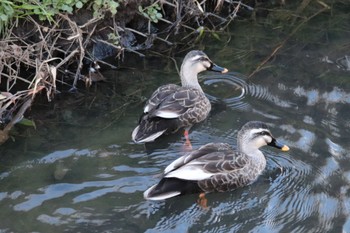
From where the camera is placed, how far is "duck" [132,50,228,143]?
709 centimetres

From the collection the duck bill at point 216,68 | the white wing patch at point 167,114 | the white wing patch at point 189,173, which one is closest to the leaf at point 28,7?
the white wing patch at point 167,114

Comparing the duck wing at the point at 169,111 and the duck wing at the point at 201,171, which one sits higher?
the duck wing at the point at 169,111

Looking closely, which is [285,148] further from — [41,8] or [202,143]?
[41,8]

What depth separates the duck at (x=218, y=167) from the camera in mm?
6137

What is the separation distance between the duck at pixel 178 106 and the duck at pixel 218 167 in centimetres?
76

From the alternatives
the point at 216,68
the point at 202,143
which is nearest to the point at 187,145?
the point at 202,143

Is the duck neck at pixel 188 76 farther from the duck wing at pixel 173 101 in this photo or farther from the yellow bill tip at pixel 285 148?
the yellow bill tip at pixel 285 148

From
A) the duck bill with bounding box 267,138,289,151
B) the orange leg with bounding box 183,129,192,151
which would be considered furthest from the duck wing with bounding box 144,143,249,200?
the orange leg with bounding box 183,129,192,151

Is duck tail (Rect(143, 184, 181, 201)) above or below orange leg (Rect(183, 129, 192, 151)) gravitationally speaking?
below

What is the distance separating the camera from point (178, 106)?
741 centimetres

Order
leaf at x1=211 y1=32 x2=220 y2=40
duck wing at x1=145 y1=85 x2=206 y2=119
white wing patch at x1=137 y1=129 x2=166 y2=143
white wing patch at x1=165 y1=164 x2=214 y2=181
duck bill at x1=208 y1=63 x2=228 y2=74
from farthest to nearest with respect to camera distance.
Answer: leaf at x1=211 y1=32 x2=220 y2=40 → duck bill at x1=208 y1=63 x2=228 y2=74 → duck wing at x1=145 y1=85 x2=206 y2=119 → white wing patch at x1=137 y1=129 x2=166 y2=143 → white wing patch at x1=165 y1=164 x2=214 y2=181

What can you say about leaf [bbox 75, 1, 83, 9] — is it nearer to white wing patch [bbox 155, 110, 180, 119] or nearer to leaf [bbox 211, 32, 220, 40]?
white wing patch [bbox 155, 110, 180, 119]

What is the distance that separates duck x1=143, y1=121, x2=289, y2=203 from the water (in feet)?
0.35

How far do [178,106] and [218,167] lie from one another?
1.22 m
